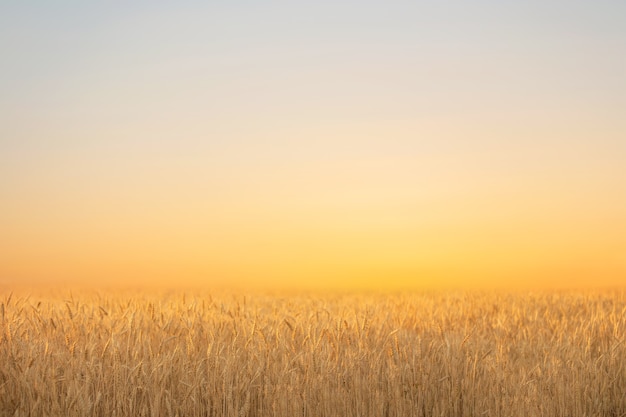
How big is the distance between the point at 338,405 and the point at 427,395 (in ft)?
4.18

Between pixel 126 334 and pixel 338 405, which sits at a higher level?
pixel 126 334

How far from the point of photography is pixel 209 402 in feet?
24.3

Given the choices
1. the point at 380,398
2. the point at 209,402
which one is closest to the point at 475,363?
the point at 380,398

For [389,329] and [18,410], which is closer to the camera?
[18,410]

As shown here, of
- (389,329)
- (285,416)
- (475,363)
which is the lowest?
(285,416)

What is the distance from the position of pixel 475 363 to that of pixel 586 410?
165 centimetres

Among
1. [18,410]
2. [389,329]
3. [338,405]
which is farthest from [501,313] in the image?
[18,410]

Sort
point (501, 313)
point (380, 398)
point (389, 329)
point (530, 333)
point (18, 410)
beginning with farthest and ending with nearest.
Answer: point (501, 313)
point (530, 333)
point (389, 329)
point (380, 398)
point (18, 410)

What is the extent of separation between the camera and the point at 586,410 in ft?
28.0

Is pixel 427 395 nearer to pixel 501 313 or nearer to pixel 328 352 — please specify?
pixel 328 352

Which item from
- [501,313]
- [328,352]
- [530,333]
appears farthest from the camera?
[501,313]

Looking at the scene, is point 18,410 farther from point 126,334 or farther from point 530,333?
point 530,333

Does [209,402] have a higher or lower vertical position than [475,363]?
lower

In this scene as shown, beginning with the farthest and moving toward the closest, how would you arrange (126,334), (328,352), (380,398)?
(126,334), (328,352), (380,398)
